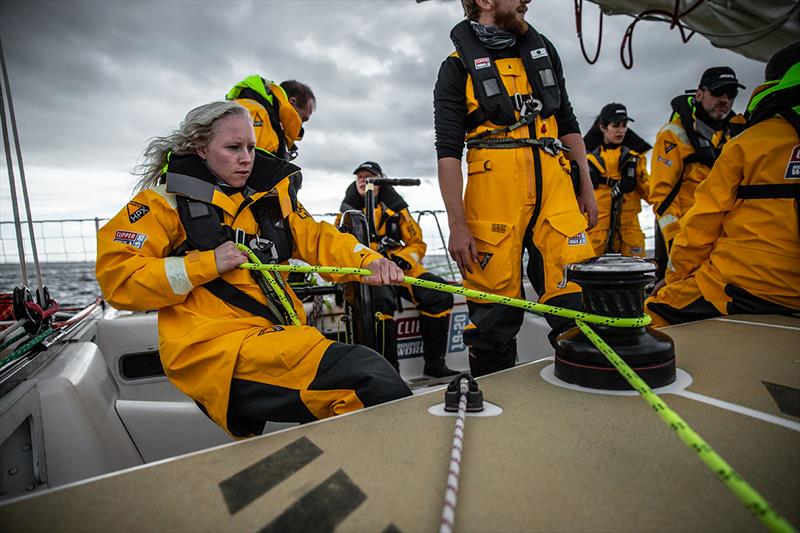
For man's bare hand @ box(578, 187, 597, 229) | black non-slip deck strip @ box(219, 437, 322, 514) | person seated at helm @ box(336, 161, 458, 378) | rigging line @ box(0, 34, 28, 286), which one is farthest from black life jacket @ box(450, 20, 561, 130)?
rigging line @ box(0, 34, 28, 286)

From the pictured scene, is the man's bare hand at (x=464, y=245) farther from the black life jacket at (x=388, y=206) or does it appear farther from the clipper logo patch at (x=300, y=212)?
the black life jacket at (x=388, y=206)

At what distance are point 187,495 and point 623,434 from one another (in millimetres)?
785

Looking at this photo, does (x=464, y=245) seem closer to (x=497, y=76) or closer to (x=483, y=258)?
(x=483, y=258)

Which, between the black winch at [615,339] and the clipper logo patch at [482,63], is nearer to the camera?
the black winch at [615,339]

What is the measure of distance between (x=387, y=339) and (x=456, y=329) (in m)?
0.86

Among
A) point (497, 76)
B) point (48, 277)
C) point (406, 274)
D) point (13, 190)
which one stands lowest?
point (48, 277)

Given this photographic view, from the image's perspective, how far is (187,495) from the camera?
0.76 m

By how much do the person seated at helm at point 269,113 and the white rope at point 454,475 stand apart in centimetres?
246

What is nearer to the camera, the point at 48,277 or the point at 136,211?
the point at 136,211

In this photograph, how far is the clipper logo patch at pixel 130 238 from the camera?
1578 millimetres

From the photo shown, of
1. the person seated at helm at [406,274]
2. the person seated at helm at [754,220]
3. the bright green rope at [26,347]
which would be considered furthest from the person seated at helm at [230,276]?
the person seated at helm at [406,274]

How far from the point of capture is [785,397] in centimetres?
103

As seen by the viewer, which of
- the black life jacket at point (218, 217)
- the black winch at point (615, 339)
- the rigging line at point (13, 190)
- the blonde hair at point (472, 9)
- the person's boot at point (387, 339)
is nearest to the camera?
the black winch at point (615, 339)

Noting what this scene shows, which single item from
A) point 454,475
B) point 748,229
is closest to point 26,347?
point 454,475
